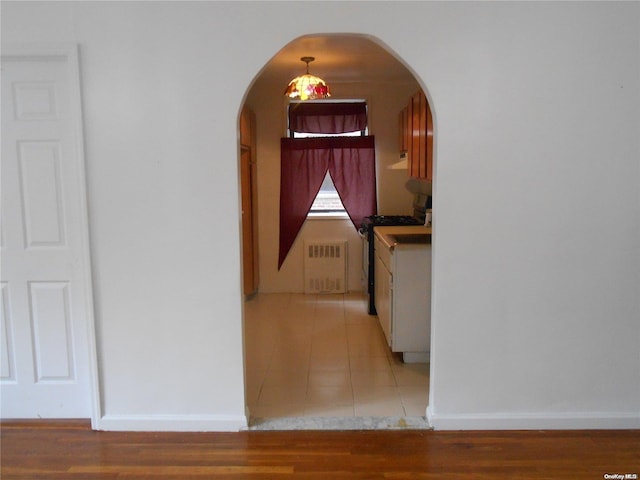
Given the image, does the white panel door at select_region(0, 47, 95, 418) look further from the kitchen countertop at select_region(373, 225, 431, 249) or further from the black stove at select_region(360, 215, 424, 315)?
the black stove at select_region(360, 215, 424, 315)

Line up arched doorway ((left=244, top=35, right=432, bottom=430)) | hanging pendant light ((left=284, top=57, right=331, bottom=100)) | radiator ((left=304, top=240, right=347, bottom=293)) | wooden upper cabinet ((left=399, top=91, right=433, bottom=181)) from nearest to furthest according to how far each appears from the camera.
→ 1. arched doorway ((left=244, top=35, right=432, bottom=430))
2. wooden upper cabinet ((left=399, top=91, right=433, bottom=181))
3. hanging pendant light ((left=284, top=57, right=331, bottom=100))
4. radiator ((left=304, top=240, right=347, bottom=293))

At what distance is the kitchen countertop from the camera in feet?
12.1

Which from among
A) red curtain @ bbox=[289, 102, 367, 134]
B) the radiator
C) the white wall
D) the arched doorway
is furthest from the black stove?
the white wall

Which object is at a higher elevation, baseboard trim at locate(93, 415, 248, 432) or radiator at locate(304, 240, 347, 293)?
radiator at locate(304, 240, 347, 293)

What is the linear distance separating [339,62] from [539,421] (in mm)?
3335

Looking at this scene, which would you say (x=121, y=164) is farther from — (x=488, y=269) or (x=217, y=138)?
(x=488, y=269)

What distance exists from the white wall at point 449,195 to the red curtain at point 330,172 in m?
3.09

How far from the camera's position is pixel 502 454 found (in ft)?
8.31

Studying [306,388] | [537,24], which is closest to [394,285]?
[306,388]

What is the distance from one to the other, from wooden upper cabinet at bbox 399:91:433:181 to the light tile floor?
1.40 m

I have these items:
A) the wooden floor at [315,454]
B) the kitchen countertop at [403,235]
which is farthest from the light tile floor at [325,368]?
the kitchen countertop at [403,235]

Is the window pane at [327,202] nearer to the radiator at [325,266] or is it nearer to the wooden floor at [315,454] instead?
the radiator at [325,266]

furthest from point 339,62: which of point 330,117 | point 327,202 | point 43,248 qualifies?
point 43,248

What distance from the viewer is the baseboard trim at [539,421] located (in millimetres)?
2752
